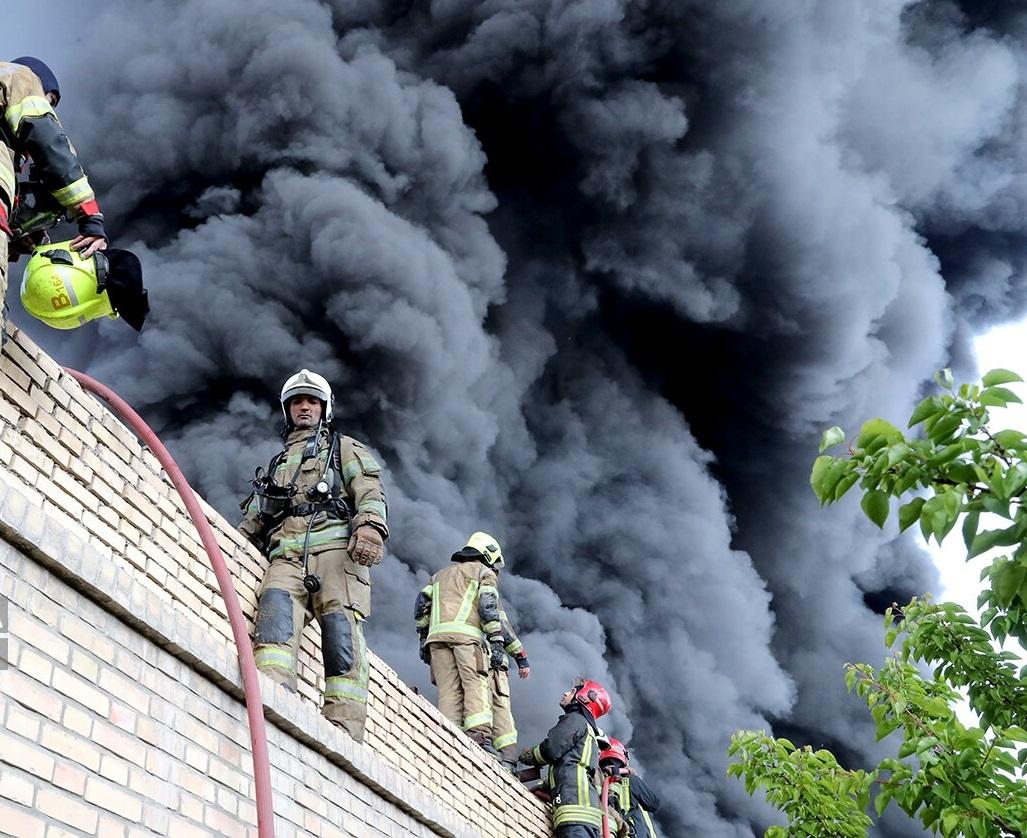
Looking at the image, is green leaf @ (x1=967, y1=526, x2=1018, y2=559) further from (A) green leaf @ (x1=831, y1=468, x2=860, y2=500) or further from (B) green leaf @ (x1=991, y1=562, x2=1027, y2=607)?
(A) green leaf @ (x1=831, y1=468, x2=860, y2=500)

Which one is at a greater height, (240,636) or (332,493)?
(332,493)

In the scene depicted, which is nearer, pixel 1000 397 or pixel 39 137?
pixel 1000 397

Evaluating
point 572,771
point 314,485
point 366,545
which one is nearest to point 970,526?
point 366,545

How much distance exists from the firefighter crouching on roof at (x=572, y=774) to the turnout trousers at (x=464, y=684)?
0.58 m

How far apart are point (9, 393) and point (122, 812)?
132 cm

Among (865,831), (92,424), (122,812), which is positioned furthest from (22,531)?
(865,831)

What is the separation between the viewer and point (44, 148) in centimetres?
366

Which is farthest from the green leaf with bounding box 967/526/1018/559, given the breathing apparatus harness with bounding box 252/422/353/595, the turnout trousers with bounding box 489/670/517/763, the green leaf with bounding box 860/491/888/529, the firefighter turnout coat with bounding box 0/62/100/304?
the turnout trousers with bounding box 489/670/517/763

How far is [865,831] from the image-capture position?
671 cm

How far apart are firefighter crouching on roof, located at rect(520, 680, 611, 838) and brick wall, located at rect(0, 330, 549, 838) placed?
2.94 metres

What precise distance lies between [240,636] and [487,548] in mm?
4825

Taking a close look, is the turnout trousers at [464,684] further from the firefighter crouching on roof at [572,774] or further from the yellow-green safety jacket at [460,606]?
the firefighter crouching on roof at [572,774]

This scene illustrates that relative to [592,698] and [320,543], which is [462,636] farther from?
[320,543]

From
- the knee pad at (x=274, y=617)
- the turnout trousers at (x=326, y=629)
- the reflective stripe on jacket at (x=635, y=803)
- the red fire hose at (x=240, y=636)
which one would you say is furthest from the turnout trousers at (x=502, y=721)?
the red fire hose at (x=240, y=636)
